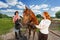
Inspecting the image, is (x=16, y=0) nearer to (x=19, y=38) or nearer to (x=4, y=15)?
(x=4, y=15)

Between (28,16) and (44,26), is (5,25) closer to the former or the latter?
(28,16)

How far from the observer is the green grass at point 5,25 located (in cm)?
258

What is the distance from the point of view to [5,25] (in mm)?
2586

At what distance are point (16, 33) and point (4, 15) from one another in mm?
214

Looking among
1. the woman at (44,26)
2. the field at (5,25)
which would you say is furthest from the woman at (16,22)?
the woman at (44,26)

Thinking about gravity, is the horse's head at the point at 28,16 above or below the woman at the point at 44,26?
above

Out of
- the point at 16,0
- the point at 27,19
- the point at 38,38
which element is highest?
the point at 16,0

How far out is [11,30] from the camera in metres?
2.59

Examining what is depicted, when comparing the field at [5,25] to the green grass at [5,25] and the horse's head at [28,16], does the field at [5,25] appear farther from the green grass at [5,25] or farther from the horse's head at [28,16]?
the horse's head at [28,16]

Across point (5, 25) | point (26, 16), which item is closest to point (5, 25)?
point (5, 25)

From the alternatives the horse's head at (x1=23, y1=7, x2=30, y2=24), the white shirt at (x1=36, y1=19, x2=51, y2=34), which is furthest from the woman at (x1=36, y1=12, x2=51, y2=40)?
the horse's head at (x1=23, y1=7, x2=30, y2=24)

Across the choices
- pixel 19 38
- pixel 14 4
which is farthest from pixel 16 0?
pixel 19 38

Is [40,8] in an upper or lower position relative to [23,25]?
upper

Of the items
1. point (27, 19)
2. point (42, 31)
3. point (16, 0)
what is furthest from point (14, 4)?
point (42, 31)
